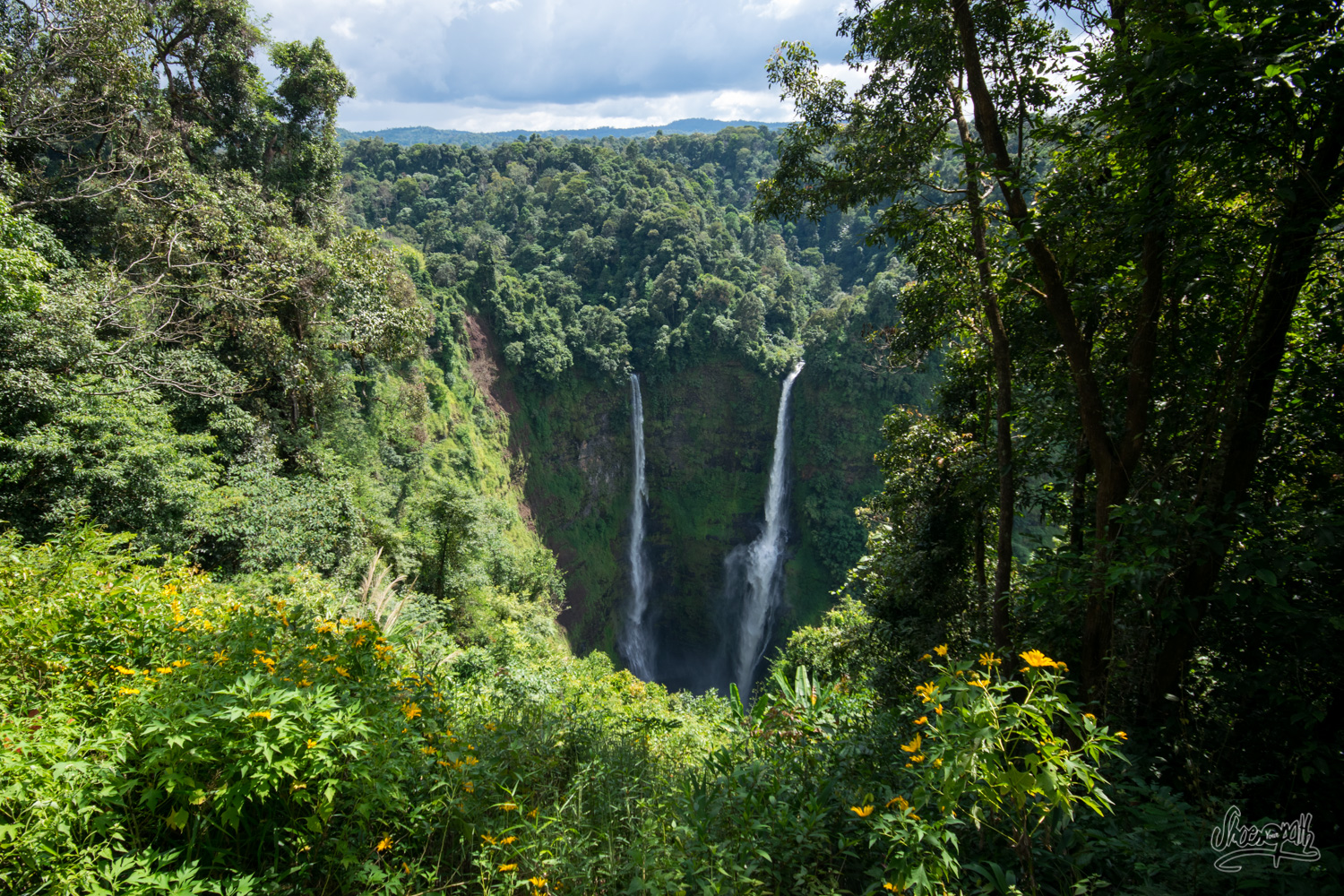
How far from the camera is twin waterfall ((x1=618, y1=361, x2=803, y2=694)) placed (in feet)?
95.2

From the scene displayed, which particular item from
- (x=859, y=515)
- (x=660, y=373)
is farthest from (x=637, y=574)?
(x=859, y=515)

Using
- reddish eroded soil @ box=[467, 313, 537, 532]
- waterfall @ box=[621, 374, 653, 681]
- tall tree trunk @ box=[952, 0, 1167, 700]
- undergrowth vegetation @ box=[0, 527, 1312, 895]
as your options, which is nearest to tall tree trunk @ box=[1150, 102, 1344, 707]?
tall tree trunk @ box=[952, 0, 1167, 700]

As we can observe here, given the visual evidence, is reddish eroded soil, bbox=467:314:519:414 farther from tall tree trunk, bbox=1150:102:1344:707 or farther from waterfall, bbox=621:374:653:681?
tall tree trunk, bbox=1150:102:1344:707

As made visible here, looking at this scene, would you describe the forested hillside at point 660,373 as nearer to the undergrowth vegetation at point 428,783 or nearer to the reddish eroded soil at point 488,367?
the reddish eroded soil at point 488,367

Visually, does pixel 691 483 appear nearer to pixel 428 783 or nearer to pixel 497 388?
pixel 497 388

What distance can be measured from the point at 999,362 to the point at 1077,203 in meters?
2.03

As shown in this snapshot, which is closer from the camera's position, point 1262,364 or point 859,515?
point 1262,364

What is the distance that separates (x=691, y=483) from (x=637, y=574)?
18.8 feet

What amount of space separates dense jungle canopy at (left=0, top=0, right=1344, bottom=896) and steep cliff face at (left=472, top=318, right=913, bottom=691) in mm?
14639

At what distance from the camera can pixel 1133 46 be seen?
333 cm

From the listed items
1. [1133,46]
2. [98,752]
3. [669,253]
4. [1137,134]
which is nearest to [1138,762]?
[1137,134]

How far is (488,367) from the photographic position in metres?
27.1

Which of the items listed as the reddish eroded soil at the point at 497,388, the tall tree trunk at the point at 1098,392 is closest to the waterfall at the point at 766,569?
the reddish eroded soil at the point at 497,388

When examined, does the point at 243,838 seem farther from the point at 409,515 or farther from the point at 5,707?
the point at 409,515
